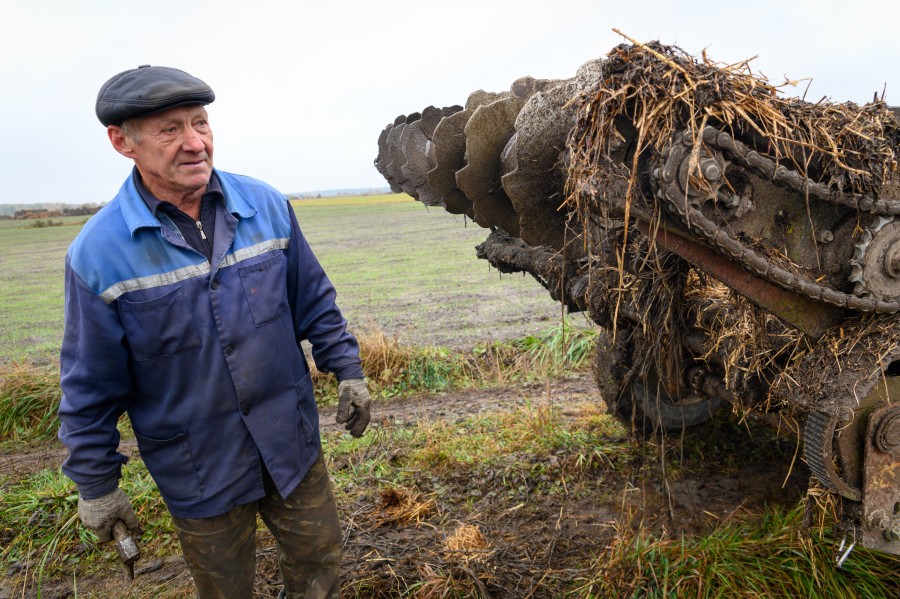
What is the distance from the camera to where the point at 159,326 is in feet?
7.97

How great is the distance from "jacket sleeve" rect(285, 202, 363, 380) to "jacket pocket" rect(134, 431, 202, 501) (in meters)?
0.64

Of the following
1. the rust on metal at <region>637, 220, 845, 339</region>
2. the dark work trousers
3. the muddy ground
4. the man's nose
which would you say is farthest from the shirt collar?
the muddy ground

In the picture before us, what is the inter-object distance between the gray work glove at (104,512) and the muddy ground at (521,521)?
44.8 inches

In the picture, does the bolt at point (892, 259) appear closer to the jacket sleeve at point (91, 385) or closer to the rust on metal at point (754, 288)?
the rust on metal at point (754, 288)

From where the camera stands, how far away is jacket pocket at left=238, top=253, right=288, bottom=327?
2.59 meters

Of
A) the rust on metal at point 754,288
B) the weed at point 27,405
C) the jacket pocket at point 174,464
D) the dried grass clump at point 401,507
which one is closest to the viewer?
the rust on metal at point 754,288

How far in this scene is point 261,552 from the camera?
150 inches

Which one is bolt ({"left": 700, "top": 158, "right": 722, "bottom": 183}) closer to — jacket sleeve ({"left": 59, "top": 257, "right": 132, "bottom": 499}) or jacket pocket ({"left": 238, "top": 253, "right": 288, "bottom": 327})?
jacket pocket ({"left": 238, "top": 253, "right": 288, "bottom": 327})

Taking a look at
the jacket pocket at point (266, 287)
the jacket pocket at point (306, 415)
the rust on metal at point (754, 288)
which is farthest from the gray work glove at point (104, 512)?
the rust on metal at point (754, 288)

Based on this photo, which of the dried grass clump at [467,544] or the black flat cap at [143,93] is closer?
the black flat cap at [143,93]

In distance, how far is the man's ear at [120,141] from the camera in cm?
247

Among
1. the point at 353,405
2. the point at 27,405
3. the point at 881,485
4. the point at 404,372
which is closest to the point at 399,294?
the point at 404,372

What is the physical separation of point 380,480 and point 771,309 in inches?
117

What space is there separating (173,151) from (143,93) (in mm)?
215
